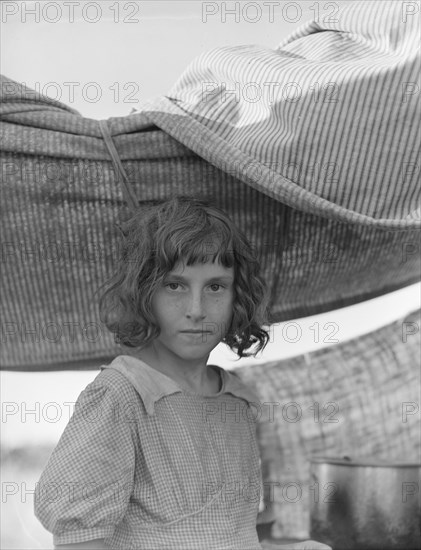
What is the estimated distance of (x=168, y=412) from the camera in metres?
0.76

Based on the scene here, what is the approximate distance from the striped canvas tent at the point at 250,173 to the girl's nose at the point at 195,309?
12cm

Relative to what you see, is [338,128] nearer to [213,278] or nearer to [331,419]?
[213,278]

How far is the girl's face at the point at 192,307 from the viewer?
764mm

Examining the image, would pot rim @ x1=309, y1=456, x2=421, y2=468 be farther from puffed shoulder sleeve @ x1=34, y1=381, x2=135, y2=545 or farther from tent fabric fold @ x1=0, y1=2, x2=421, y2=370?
puffed shoulder sleeve @ x1=34, y1=381, x2=135, y2=545

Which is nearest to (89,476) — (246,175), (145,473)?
(145,473)

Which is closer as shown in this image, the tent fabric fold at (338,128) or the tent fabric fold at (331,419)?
the tent fabric fold at (338,128)

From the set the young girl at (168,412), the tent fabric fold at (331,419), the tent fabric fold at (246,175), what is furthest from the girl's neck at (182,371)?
the tent fabric fold at (331,419)

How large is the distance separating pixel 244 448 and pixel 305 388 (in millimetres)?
288

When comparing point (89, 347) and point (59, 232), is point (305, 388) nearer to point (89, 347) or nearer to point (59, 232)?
point (89, 347)

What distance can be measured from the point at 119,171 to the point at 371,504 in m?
0.51

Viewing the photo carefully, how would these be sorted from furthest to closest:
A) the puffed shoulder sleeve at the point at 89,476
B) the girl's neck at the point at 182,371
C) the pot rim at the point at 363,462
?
the pot rim at the point at 363,462 < the girl's neck at the point at 182,371 < the puffed shoulder sleeve at the point at 89,476

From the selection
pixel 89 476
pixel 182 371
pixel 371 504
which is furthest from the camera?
pixel 371 504

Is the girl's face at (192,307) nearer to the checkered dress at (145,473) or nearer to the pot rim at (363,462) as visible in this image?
the checkered dress at (145,473)

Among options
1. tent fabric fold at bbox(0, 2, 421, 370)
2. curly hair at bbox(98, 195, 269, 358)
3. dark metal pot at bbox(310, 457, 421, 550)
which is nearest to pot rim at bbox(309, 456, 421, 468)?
dark metal pot at bbox(310, 457, 421, 550)
